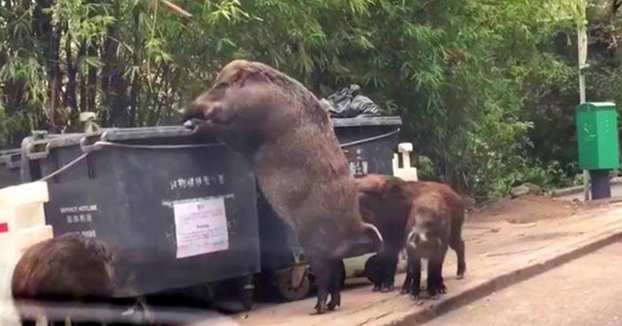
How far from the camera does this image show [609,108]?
57.8ft

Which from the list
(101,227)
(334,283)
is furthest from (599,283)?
(101,227)

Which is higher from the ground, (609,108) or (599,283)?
(609,108)

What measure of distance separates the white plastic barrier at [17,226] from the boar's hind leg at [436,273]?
10.1ft

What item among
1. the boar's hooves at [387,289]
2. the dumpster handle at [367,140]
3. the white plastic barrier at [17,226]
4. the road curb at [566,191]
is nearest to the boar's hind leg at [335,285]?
the boar's hooves at [387,289]

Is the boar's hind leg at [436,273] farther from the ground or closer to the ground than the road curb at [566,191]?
farther from the ground

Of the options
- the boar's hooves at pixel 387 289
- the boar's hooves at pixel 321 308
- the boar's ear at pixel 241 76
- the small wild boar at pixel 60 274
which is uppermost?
the boar's ear at pixel 241 76

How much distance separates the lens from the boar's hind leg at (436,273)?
9.08m

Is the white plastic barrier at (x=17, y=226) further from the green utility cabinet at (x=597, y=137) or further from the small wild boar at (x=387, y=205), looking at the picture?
the green utility cabinet at (x=597, y=137)

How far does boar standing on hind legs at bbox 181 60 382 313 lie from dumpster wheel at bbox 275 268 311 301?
839 mm

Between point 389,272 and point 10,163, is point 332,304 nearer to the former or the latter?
point 389,272

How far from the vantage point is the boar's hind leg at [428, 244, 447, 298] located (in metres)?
9.08

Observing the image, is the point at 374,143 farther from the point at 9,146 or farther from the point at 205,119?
the point at 9,146

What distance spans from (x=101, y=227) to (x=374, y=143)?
3.14m

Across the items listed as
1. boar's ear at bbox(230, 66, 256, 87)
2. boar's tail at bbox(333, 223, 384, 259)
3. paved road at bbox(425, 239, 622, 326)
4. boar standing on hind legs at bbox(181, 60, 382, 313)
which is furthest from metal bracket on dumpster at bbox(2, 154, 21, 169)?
paved road at bbox(425, 239, 622, 326)
